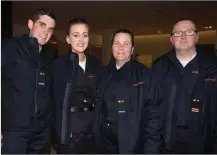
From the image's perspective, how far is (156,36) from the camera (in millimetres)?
12859

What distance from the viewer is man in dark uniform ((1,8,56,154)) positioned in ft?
6.86

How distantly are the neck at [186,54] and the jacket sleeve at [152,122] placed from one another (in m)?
0.54

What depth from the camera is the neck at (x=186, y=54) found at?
2428 mm

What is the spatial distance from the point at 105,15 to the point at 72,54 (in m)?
6.26

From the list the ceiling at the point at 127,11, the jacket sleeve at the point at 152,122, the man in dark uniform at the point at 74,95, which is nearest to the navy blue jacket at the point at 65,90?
the man in dark uniform at the point at 74,95

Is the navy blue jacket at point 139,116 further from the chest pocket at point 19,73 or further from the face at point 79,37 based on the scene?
the chest pocket at point 19,73

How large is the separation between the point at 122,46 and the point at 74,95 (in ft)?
2.05

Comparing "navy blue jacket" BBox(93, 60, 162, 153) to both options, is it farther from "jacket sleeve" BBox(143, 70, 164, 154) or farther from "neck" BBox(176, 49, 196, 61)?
"neck" BBox(176, 49, 196, 61)

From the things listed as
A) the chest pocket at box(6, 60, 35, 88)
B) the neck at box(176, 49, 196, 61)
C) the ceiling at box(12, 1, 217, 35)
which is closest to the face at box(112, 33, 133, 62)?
the neck at box(176, 49, 196, 61)

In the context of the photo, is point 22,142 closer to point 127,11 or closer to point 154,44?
point 127,11

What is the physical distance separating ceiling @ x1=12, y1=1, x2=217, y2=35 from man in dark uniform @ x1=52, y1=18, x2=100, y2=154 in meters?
4.56

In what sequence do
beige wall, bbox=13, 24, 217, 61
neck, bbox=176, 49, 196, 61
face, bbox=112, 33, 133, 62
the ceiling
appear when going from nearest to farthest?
face, bbox=112, 33, 133, 62, neck, bbox=176, 49, 196, 61, the ceiling, beige wall, bbox=13, 24, 217, 61

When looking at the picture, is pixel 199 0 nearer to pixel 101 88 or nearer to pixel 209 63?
pixel 209 63

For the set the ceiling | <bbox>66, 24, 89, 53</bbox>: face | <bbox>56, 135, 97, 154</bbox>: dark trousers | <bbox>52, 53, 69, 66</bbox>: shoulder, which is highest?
the ceiling
